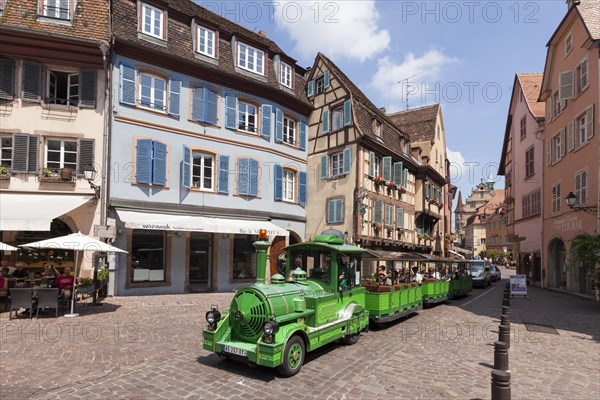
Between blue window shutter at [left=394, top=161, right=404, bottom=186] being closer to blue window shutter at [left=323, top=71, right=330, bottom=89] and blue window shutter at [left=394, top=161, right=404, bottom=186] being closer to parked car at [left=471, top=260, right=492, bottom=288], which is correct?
blue window shutter at [left=323, top=71, right=330, bottom=89]

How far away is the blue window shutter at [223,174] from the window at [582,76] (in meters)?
17.8

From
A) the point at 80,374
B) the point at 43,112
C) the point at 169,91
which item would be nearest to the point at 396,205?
the point at 169,91

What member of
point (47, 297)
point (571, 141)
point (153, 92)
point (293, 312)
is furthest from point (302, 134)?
point (293, 312)

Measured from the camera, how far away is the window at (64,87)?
14859mm

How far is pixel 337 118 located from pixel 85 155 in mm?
13802

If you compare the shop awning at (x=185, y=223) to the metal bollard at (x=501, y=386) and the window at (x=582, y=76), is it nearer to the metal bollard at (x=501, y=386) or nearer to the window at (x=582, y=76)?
the metal bollard at (x=501, y=386)

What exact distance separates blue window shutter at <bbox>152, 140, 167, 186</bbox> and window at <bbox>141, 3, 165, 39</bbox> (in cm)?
475

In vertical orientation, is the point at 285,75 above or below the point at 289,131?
above

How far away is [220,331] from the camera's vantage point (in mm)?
6684

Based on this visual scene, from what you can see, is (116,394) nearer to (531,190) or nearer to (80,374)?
(80,374)

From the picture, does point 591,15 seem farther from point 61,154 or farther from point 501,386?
point 61,154

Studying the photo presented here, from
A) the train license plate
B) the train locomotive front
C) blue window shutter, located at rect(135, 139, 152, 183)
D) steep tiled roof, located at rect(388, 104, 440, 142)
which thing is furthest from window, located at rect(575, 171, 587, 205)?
blue window shutter, located at rect(135, 139, 152, 183)

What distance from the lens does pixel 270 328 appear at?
19.6 ft

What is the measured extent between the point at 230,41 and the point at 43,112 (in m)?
8.97
